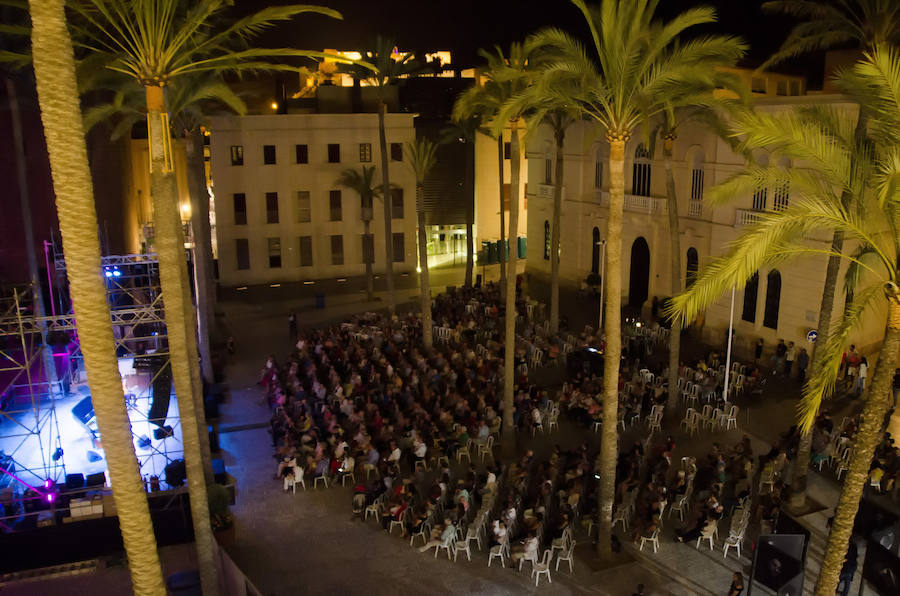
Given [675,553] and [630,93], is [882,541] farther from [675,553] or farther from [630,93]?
[630,93]

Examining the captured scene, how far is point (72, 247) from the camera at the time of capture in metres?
6.76

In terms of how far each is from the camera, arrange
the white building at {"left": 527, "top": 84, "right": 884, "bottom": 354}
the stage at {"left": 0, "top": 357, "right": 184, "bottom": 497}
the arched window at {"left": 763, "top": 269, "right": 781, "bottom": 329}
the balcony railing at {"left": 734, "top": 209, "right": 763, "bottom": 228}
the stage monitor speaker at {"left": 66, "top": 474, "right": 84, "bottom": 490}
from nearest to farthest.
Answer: the stage monitor speaker at {"left": 66, "top": 474, "right": 84, "bottom": 490}, the stage at {"left": 0, "top": 357, "right": 184, "bottom": 497}, the white building at {"left": 527, "top": 84, "right": 884, "bottom": 354}, the arched window at {"left": 763, "top": 269, "right": 781, "bottom": 329}, the balcony railing at {"left": 734, "top": 209, "right": 763, "bottom": 228}

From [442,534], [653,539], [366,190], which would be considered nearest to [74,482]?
[442,534]

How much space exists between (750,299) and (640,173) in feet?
25.9

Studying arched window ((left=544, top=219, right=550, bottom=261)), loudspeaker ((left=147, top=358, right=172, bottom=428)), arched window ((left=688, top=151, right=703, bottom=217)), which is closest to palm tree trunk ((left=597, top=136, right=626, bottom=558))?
loudspeaker ((left=147, top=358, right=172, bottom=428))

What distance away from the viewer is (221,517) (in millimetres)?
14523

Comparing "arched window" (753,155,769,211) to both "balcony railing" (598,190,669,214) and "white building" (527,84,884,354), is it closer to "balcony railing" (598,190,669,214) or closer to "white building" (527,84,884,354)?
"white building" (527,84,884,354)

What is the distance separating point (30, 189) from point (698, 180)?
76.5 feet

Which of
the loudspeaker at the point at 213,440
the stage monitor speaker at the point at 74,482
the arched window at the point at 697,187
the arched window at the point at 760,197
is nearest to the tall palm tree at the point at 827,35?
the arched window at the point at 760,197

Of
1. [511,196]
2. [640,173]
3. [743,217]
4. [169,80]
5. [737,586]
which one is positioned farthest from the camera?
[640,173]

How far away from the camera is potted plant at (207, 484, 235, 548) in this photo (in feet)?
47.3

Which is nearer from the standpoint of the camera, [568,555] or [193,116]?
[568,555]

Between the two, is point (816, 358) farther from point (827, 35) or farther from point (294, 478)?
point (294, 478)

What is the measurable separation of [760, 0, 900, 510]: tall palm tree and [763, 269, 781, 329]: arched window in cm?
1009
